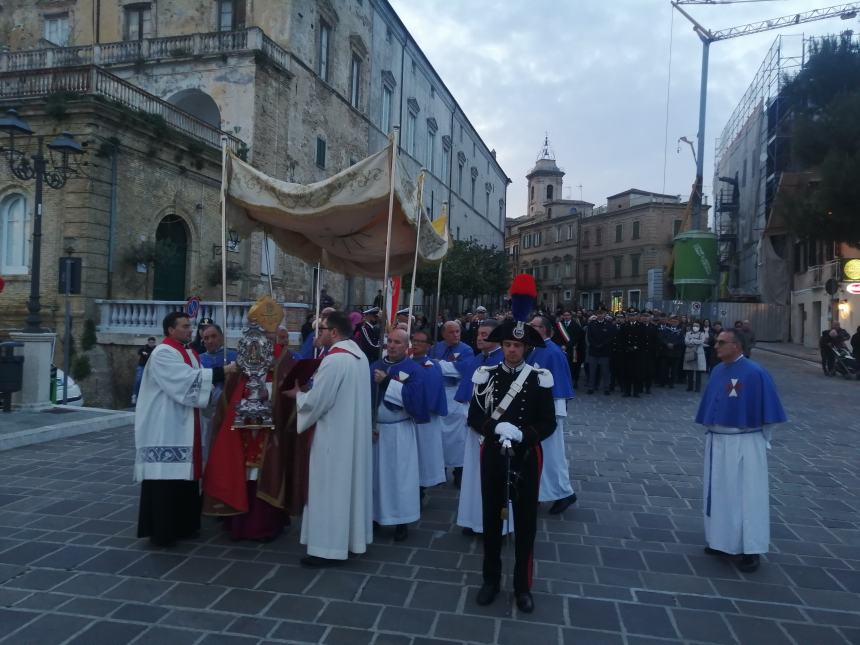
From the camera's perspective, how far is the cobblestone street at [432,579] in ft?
12.5

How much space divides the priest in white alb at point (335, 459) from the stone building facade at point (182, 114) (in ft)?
13.2

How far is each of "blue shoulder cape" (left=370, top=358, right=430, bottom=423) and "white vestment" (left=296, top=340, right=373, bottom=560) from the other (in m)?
0.64

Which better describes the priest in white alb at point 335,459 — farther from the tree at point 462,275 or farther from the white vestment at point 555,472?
the tree at point 462,275

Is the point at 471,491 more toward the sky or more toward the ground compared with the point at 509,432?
more toward the ground

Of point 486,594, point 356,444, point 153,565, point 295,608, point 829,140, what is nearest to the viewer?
point 295,608

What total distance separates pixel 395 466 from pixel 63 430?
5729mm

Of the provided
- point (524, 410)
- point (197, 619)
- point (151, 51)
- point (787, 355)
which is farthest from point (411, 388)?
point (787, 355)

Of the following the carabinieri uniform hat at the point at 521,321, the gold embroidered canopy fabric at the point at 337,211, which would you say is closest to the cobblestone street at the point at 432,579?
the carabinieri uniform hat at the point at 521,321

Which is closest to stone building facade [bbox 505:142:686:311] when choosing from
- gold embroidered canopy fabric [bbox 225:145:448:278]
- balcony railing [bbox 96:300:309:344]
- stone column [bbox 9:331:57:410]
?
balcony railing [bbox 96:300:309:344]

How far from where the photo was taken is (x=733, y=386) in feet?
16.5

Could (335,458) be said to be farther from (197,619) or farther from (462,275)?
(462,275)

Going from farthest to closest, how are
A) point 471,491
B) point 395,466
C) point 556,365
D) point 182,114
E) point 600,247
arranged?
point 600,247 → point 182,114 → point 556,365 → point 395,466 → point 471,491

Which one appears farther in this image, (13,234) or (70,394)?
(13,234)

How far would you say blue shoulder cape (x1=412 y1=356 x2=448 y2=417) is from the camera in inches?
219
